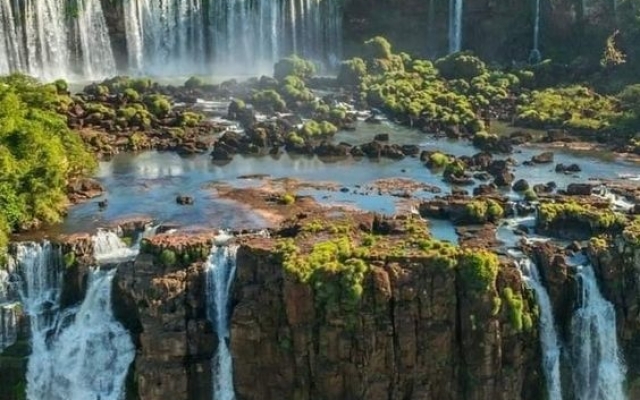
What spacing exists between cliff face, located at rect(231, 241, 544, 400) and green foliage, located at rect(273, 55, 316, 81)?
37.0 metres

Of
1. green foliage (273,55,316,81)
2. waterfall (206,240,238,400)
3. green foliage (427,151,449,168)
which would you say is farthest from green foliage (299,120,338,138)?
waterfall (206,240,238,400)

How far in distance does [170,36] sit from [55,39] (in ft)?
32.6

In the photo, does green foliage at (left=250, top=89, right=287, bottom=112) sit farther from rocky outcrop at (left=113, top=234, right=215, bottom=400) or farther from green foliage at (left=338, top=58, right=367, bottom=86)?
rocky outcrop at (left=113, top=234, right=215, bottom=400)

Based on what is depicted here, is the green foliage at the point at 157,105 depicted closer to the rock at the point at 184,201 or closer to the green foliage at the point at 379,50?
the rock at the point at 184,201

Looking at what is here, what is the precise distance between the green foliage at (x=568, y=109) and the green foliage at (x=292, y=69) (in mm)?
15601

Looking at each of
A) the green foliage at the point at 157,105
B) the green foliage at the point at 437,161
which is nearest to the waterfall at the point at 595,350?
the green foliage at the point at 437,161

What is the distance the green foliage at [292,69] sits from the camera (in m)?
73.8

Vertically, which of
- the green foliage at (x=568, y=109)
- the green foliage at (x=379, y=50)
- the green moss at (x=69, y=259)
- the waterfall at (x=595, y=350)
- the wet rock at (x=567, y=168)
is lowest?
the waterfall at (x=595, y=350)

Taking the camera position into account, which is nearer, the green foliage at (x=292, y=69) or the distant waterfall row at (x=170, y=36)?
the distant waterfall row at (x=170, y=36)

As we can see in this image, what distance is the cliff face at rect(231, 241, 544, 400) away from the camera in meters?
37.2

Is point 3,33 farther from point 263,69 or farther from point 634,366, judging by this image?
point 634,366

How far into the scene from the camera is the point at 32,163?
4484 centimetres

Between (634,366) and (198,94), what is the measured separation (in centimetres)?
3878

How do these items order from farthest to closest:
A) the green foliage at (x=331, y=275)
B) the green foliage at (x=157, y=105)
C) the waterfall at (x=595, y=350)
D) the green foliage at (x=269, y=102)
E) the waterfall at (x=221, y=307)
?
the green foliage at (x=269, y=102)
the green foliage at (x=157, y=105)
the waterfall at (x=595, y=350)
the waterfall at (x=221, y=307)
the green foliage at (x=331, y=275)
